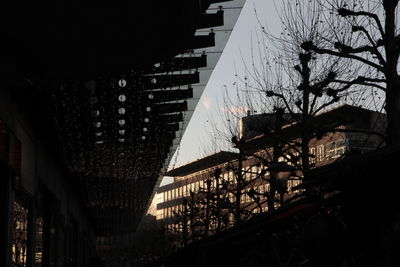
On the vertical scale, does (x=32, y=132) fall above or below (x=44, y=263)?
above

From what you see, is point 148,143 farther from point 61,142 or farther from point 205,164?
point 205,164

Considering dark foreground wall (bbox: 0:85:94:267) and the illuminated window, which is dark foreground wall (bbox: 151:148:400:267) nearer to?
dark foreground wall (bbox: 0:85:94:267)

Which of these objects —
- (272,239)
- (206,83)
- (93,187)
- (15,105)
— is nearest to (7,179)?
(15,105)

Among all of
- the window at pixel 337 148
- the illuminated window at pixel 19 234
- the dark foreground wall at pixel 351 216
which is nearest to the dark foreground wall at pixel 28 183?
the illuminated window at pixel 19 234

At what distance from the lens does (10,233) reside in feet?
64.0

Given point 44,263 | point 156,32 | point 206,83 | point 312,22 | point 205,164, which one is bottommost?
point 44,263

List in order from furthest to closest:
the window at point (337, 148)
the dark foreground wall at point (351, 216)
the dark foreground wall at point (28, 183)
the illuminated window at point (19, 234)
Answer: the window at point (337, 148) < the illuminated window at point (19, 234) < the dark foreground wall at point (28, 183) < the dark foreground wall at point (351, 216)

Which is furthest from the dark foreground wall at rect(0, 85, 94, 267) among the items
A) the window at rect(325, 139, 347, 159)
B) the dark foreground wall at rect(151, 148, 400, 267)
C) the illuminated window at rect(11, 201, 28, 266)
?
the window at rect(325, 139, 347, 159)

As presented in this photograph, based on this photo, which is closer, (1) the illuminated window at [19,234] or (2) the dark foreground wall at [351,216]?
(2) the dark foreground wall at [351,216]

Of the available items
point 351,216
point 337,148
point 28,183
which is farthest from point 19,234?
point 337,148

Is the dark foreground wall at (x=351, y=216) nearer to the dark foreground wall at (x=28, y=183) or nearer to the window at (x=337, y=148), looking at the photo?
the dark foreground wall at (x=28, y=183)

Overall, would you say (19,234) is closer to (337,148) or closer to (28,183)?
(28,183)

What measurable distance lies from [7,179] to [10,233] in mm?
1298

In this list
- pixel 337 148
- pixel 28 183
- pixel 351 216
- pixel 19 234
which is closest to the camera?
pixel 351 216
